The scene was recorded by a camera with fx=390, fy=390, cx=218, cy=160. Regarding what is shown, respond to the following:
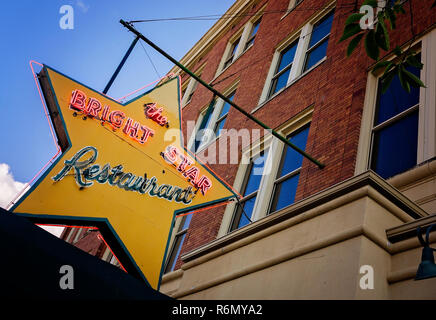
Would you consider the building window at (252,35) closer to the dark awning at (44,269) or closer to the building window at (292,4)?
the building window at (292,4)

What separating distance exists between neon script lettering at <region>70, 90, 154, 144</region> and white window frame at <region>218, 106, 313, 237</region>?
2.48 meters

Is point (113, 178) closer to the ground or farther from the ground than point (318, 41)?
closer to the ground

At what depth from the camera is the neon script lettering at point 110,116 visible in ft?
19.9

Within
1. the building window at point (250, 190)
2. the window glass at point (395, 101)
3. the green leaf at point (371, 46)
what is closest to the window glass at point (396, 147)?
the window glass at point (395, 101)

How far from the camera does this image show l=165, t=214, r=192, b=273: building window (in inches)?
376

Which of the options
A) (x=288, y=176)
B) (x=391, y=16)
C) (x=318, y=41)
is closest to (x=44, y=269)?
(x=391, y=16)

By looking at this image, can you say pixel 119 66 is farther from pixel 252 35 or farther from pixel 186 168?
pixel 252 35

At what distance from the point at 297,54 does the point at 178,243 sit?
19.2 feet

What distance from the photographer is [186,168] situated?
266 inches

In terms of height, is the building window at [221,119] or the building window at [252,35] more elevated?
the building window at [252,35]

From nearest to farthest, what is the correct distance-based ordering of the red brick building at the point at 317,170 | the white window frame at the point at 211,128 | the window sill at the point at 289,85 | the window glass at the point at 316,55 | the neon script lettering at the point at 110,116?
the red brick building at the point at 317,170, the neon script lettering at the point at 110,116, the window sill at the point at 289,85, the window glass at the point at 316,55, the white window frame at the point at 211,128

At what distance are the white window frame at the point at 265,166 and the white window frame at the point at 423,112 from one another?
1552 millimetres

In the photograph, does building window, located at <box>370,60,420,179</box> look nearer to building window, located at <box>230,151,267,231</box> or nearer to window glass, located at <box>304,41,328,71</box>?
building window, located at <box>230,151,267,231</box>
